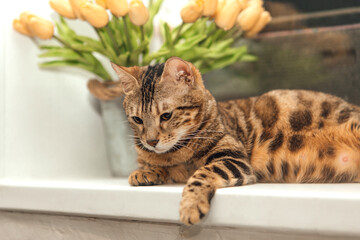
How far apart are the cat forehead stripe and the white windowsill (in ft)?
0.78

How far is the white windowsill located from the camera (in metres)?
0.64

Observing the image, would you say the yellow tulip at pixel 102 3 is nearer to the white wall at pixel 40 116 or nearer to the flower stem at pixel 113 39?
the flower stem at pixel 113 39

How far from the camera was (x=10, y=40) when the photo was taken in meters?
1.20

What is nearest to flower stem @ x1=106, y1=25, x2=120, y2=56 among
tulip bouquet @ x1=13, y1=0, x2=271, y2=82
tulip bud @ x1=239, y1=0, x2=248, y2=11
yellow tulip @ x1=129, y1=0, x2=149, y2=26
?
tulip bouquet @ x1=13, y1=0, x2=271, y2=82

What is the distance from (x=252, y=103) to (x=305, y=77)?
1.05 ft

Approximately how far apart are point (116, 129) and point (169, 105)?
444mm

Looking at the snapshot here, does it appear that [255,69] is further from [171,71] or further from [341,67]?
[171,71]

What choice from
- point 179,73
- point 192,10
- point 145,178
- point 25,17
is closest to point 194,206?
point 145,178

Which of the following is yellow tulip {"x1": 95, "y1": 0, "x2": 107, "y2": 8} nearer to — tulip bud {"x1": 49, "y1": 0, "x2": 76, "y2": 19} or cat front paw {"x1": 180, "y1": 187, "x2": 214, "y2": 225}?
tulip bud {"x1": 49, "y1": 0, "x2": 76, "y2": 19}

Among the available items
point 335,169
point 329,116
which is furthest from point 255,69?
point 335,169

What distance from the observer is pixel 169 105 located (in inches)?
36.4

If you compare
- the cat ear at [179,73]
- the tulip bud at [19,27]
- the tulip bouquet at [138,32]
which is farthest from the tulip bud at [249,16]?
the tulip bud at [19,27]

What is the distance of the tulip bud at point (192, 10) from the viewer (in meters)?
1.08

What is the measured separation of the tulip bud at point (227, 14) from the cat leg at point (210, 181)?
48 centimetres
